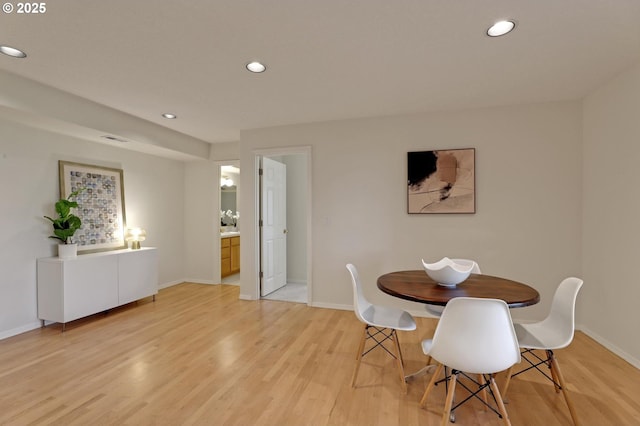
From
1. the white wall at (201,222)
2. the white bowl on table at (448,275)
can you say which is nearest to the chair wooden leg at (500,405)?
the white bowl on table at (448,275)

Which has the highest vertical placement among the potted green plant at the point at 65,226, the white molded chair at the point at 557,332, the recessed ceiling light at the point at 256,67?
the recessed ceiling light at the point at 256,67

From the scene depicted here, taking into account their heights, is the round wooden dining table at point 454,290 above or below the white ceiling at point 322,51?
below

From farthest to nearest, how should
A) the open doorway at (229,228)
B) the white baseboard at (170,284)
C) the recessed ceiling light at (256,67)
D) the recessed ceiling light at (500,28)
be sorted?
the open doorway at (229,228)
the white baseboard at (170,284)
the recessed ceiling light at (256,67)
the recessed ceiling light at (500,28)

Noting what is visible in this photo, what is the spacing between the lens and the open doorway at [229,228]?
563 centimetres

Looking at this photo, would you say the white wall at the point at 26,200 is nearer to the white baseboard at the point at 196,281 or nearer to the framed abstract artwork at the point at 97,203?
the framed abstract artwork at the point at 97,203

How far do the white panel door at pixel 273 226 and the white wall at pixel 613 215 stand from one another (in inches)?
154

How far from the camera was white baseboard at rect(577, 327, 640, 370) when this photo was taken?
8.02 feet

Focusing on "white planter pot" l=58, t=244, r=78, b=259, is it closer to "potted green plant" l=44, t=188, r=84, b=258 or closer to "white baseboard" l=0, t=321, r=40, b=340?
"potted green plant" l=44, t=188, r=84, b=258

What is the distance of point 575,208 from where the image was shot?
10.6 ft

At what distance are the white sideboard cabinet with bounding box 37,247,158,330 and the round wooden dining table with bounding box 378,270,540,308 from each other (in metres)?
3.35

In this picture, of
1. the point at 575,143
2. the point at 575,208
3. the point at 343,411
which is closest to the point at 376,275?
the point at 343,411

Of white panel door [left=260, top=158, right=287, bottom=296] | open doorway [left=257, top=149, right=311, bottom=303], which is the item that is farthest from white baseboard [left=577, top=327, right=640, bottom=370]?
white panel door [left=260, top=158, right=287, bottom=296]

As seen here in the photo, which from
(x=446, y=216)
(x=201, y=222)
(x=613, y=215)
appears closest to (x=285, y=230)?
(x=201, y=222)

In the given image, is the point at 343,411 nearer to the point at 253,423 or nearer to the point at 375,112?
the point at 253,423
